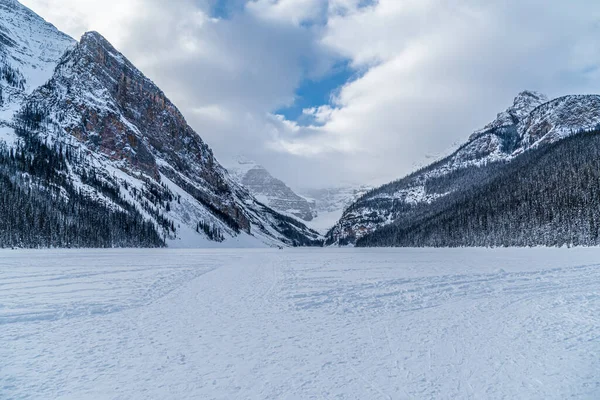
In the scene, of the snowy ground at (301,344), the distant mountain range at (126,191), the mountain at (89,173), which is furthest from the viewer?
the mountain at (89,173)

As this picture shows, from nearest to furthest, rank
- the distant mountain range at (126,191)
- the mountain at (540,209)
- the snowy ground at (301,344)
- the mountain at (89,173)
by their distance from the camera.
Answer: the snowy ground at (301,344) < the mountain at (540,209) < the distant mountain range at (126,191) < the mountain at (89,173)

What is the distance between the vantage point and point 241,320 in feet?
37.1

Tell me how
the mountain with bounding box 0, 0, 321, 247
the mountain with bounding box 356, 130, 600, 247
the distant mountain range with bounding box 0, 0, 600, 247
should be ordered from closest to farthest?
the mountain with bounding box 356, 130, 600, 247, the distant mountain range with bounding box 0, 0, 600, 247, the mountain with bounding box 0, 0, 321, 247

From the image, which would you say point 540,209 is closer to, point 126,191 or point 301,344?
point 301,344

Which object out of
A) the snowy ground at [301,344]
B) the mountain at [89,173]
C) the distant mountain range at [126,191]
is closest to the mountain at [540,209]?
the distant mountain range at [126,191]

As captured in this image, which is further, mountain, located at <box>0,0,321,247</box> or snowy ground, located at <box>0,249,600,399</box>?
mountain, located at <box>0,0,321,247</box>

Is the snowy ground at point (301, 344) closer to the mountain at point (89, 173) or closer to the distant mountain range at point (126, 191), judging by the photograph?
the distant mountain range at point (126, 191)

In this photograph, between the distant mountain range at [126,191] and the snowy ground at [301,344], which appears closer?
the snowy ground at [301,344]

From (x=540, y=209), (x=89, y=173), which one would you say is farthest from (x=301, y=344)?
(x=89, y=173)

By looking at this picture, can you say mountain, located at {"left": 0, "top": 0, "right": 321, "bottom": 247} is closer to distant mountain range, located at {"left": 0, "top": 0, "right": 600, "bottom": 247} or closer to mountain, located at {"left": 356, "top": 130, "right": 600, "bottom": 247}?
distant mountain range, located at {"left": 0, "top": 0, "right": 600, "bottom": 247}

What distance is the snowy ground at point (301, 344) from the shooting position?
618 centimetres

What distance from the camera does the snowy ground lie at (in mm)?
6184

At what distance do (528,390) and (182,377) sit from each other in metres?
6.22

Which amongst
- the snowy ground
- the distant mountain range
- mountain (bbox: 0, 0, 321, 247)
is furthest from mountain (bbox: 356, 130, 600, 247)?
mountain (bbox: 0, 0, 321, 247)
